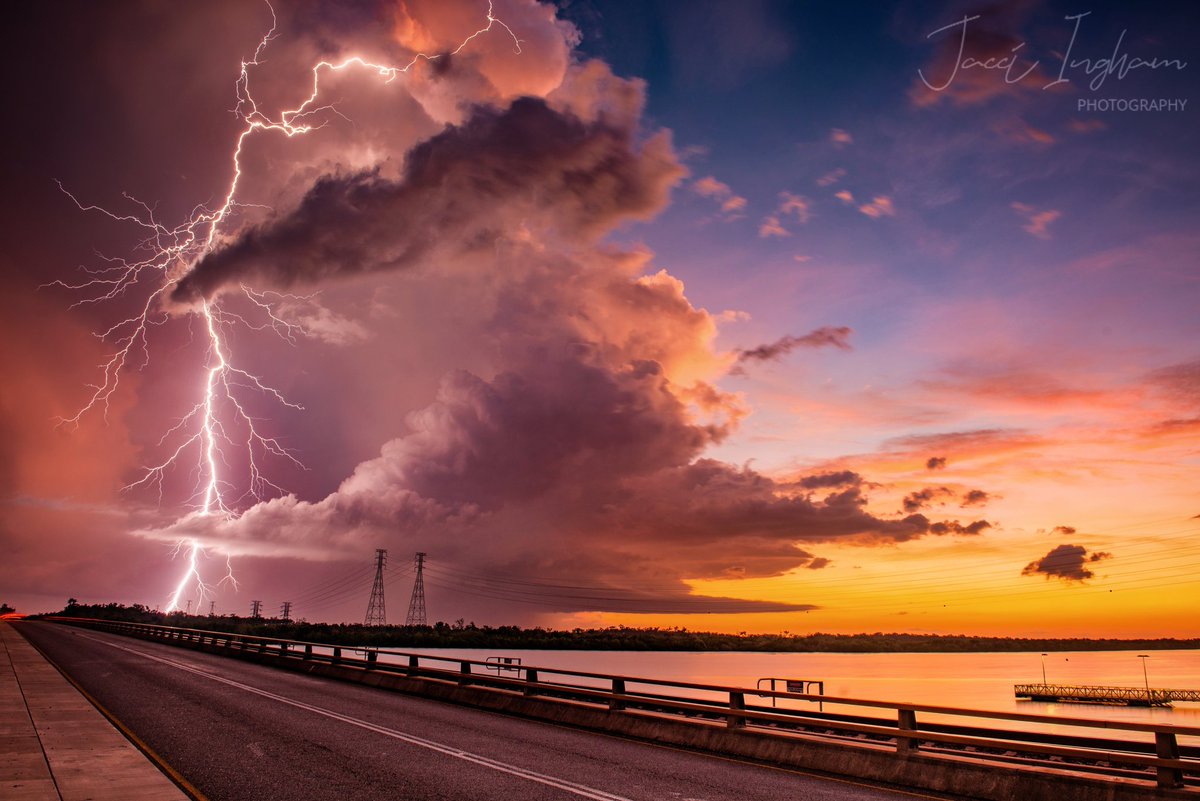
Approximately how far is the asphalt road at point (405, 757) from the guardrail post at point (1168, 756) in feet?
11.7

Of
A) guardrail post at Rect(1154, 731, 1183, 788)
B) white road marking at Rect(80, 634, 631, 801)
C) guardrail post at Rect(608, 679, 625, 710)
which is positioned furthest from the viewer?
guardrail post at Rect(608, 679, 625, 710)

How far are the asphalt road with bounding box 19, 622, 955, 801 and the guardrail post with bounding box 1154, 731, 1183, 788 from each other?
11.7ft

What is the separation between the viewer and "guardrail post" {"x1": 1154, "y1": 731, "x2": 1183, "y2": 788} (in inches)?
395

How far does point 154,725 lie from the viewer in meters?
16.3

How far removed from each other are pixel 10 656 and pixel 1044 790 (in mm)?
44345

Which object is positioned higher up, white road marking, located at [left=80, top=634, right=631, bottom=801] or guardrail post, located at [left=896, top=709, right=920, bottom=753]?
guardrail post, located at [left=896, top=709, right=920, bottom=753]

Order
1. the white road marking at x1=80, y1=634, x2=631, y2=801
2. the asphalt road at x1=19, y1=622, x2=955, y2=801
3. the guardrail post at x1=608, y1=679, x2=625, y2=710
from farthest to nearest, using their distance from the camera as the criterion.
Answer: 1. the guardrail post at x1=608, y1=679, x2=625, y2=710
2. the white road marking at x1=80, y1=634, x2=631, y2=801
3. the asphalt road at x1=19, y1=622, x2=955, y2=801

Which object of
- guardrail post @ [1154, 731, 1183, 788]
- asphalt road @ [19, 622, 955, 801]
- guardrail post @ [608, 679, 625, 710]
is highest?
guardrail post @ [1154, 731, 1183, 788]

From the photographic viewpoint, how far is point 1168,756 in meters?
10.3

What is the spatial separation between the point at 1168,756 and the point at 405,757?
11866mm

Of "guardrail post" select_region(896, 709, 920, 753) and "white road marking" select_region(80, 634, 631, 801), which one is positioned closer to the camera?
"white road marking" select_region(80, 634, 631, 801)

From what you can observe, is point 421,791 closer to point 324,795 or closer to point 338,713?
point 324,795

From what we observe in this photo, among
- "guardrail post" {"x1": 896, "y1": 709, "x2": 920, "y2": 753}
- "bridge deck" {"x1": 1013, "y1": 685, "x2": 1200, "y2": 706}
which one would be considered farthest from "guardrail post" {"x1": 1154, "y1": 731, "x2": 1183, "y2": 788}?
"bridge deck" {"x1": 1013, "y1": 685, "x2": 1200, "y2": 706}

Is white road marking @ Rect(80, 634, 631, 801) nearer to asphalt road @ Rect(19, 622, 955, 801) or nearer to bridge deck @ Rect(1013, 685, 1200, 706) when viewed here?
asphalt road @ Rect(19, 622, 955, 801)
